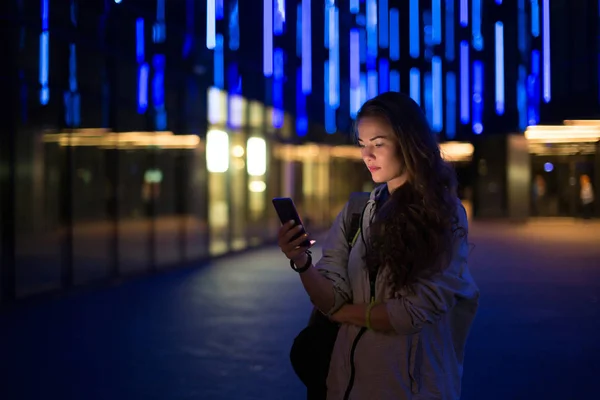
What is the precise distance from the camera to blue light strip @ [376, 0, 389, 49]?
3891cm

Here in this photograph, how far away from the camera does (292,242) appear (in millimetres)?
2086

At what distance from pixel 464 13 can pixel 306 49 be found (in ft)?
46.7

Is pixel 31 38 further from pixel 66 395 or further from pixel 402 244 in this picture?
pixel 402 244

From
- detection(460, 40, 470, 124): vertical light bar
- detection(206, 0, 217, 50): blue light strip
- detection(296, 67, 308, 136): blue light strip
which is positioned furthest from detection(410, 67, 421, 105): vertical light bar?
detection(206, 0, 217, 50): blue light strip

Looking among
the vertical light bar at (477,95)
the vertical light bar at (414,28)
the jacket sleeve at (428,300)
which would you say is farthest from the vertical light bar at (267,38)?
the vertical light bar at (414,28)

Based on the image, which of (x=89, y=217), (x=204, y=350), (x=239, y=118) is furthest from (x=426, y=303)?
(x=239, y=118)

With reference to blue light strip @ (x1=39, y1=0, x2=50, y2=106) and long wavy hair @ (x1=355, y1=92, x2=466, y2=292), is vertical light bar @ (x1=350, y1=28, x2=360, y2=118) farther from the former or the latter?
long wavy hair @ (x1=355, y1=92, x2=466, y2=292)

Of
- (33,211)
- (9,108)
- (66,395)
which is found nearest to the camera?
(66,395)

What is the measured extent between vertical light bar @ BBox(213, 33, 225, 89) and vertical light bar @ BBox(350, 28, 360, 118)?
1610 centimetres

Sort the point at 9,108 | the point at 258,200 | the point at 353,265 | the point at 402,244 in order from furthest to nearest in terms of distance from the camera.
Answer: the point at 258,200, the point at 9,108, the point at 353,265, the point at 402,244

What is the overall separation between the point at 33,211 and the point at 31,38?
6631mm

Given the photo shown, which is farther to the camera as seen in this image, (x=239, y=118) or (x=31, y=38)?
(x=239, y=118)

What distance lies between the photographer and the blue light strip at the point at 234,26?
19.0 meters

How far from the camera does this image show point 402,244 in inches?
80.0
